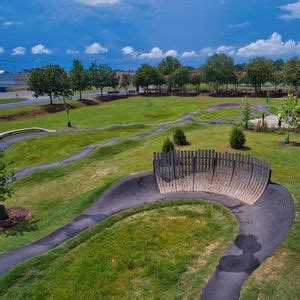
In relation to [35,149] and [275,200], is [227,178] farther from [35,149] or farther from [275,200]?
[35,149]

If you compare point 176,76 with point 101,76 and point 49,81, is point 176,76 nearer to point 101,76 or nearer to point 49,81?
point 101,76

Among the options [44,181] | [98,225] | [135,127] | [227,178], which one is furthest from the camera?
[135,127]

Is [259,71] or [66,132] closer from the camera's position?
[66,132]

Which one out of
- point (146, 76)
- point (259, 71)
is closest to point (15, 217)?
point (259, 71)

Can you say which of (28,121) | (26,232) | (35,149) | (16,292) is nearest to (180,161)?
(26,232)

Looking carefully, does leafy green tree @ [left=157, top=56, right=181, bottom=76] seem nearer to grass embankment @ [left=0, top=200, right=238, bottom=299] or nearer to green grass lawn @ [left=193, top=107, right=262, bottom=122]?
green grass lawn @ [left=193, top=107, right=262, bottom=122]
